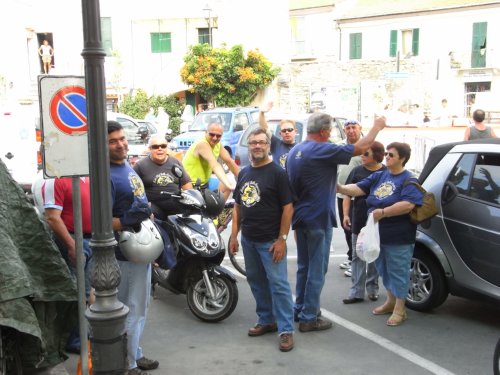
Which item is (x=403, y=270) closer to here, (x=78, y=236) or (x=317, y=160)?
(x=317, y=160)

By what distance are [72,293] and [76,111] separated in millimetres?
1241

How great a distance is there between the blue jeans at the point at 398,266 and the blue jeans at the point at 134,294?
7.30 ft

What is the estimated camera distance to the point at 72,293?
401 centimetres

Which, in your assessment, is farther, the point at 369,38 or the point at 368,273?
the point at 369,38

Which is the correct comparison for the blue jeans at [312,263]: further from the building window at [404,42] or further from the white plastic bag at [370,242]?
the building window at [404,42]

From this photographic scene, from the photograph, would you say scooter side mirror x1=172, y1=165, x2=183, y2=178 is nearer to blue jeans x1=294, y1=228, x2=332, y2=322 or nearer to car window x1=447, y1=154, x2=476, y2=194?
blue jeans x1=294, y1=228, x2=332, y2=322

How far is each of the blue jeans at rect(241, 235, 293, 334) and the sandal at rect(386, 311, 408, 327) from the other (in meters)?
1.06

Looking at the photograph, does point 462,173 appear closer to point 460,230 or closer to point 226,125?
point 460,230

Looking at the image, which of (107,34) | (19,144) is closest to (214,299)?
(19,144)

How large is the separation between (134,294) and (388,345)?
2178mm

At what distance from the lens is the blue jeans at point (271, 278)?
4734 mm

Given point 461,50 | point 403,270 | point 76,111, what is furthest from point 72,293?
point 461,50

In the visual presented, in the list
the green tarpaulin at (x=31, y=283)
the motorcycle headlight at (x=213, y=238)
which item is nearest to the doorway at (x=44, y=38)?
the motorcycle headlight at (x=213, y=238)

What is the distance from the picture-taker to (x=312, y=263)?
504 cm
